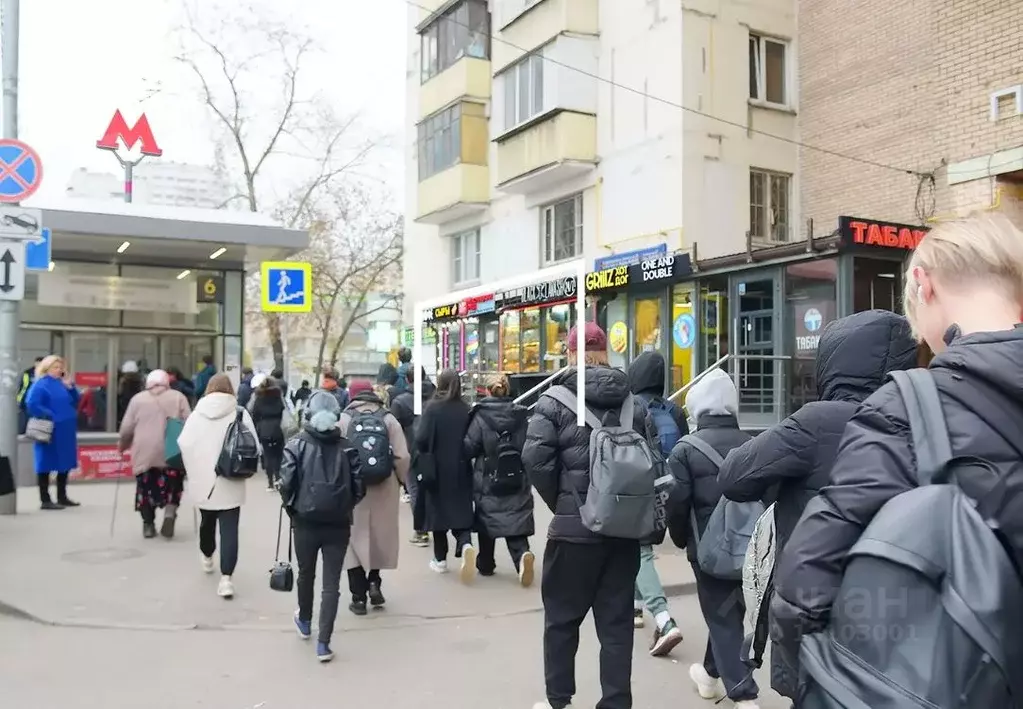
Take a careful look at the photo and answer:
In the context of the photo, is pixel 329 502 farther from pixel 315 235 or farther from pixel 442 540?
pixel 315 235

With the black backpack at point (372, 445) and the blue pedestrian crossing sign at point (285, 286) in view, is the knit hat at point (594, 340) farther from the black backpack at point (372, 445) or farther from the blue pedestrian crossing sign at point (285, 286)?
the blue pedestrian crossing sign at point (285, 286)

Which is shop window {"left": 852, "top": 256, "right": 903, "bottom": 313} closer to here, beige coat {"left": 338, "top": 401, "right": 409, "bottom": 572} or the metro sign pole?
beige coat {"left": 338, "top": 401, "right": 409, "bottom": 572}

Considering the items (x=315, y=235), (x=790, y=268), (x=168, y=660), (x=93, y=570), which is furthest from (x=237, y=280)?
(x=315, y=235)

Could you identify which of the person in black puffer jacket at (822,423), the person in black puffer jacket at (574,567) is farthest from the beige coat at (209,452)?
the person in black puffer jacket at (822,423)

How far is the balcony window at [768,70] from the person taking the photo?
1758 cm

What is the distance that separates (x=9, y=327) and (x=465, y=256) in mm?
15573

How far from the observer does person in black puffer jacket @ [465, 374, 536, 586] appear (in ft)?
23.6

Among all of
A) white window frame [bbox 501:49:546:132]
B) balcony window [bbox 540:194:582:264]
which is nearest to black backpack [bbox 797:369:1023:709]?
balcony window [bbox 540:194:582:264]

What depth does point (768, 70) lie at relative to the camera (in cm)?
1777

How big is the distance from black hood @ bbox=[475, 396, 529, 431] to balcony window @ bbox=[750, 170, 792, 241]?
11435 mm

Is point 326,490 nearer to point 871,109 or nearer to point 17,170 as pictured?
point 17,170

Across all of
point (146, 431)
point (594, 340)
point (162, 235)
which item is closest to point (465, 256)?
point (162, 235)

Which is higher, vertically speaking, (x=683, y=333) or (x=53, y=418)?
(x=683, y=333)

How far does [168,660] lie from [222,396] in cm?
236
